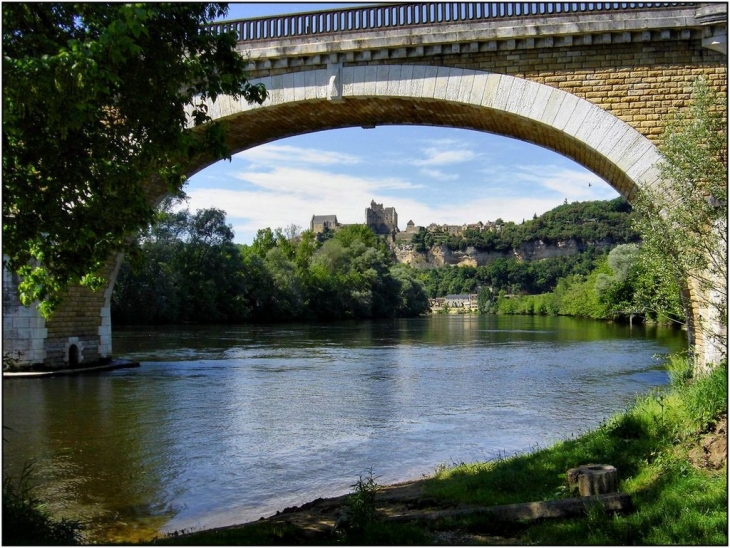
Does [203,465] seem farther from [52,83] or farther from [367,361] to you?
[367,361]

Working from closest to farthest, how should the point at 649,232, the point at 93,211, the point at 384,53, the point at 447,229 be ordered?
1. the point at 93,211
2. the point at 649,232
3. the point at 384,53
4. the point at 447,229

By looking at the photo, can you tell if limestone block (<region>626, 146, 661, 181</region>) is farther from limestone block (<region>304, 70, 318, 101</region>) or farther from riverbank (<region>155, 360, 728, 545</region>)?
limestone block (<region>304, 70, 318, 101</region>)

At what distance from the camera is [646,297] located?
8.12m

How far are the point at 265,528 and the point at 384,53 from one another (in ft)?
27.8

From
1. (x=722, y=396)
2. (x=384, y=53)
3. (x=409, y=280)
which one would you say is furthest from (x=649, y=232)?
(x=409, y=280)

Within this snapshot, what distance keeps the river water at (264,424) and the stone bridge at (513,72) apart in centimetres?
280

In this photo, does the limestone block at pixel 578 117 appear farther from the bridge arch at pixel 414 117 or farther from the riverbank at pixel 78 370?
the riverbank at pixel 78 370

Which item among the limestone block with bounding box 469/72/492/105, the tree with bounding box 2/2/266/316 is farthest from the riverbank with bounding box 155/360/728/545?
the limestone block with bounding box 469/72/492/105

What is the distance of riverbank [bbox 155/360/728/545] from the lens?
12.6 feet

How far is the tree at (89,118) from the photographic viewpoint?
397cm

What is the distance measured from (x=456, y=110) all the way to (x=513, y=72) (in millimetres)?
1249

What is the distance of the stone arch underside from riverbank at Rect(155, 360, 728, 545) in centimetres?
439

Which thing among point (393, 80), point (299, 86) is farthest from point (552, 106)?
point (299, 86)

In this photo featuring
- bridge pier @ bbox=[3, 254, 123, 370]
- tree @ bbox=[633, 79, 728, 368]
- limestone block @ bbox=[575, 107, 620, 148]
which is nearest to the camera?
tree @ bbox=[633, 79, 728, 368]
